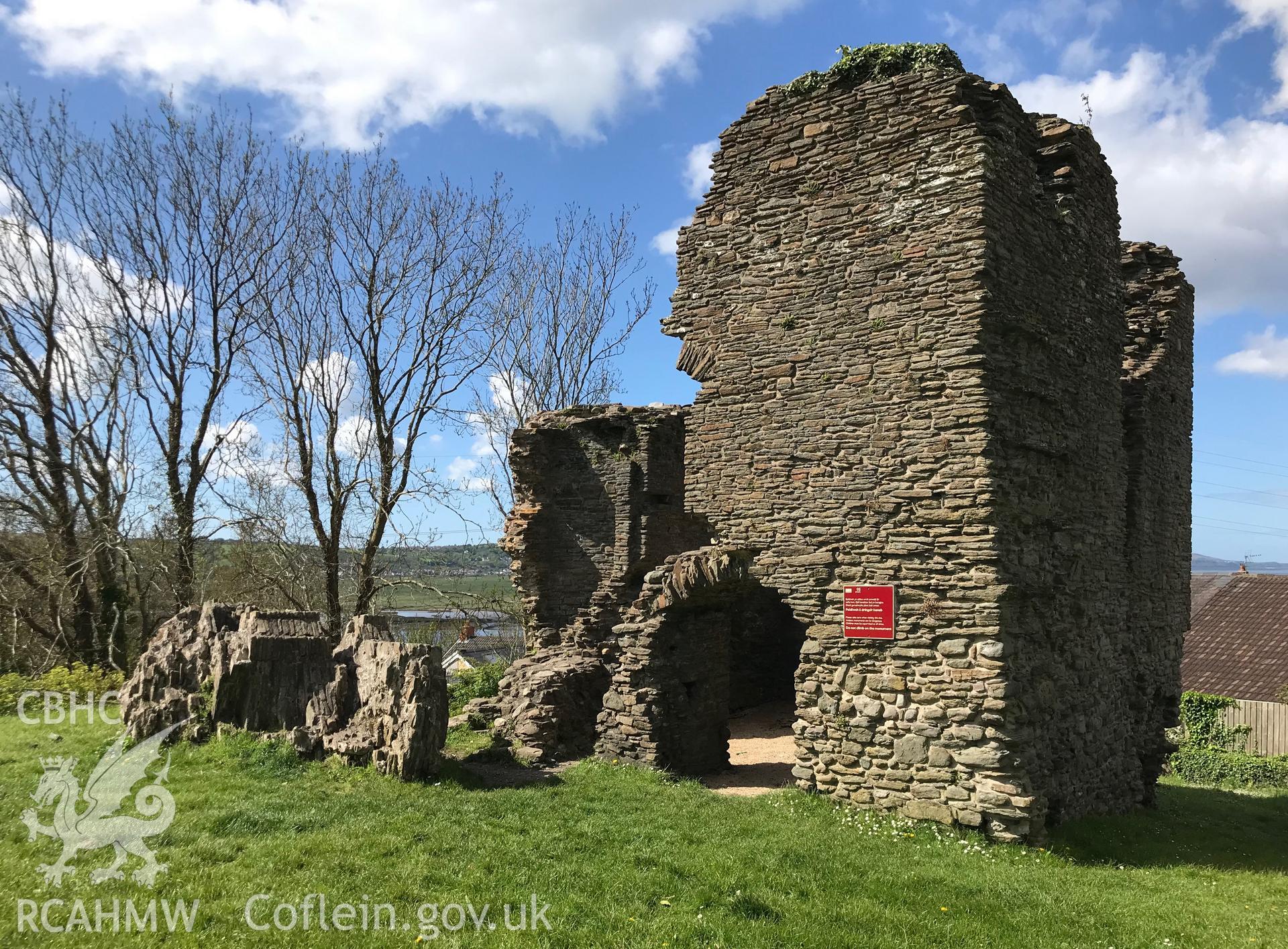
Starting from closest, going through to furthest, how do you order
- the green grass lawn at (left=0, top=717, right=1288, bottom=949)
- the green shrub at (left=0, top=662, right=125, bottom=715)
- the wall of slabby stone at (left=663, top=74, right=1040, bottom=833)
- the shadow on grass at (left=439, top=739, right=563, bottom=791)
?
the green grass lawn at (left=0, top=717, right=1288, bottom=949) → the wall of slabby stone at (left=663, top=74, right=1040, bottom=833) → the shadow on grass at (left=439, top=739, right=563, bottom=791) → the green shrub at (left=0, top=662, right=125, bottom=715)

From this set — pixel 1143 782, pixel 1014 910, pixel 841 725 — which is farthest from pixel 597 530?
pixel 1014 910

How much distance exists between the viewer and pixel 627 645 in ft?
35.5

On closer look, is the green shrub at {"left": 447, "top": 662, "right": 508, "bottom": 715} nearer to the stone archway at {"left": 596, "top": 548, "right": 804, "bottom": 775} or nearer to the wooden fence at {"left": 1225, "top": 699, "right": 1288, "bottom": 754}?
the stone archway at {"left": 596, "top": 548, "right": 804, "bottom": 775}

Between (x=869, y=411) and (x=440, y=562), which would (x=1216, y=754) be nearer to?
(x=869, y=411)

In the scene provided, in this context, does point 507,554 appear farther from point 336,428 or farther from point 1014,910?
point 1014,910

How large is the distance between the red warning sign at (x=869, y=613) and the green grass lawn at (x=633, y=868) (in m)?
1.86

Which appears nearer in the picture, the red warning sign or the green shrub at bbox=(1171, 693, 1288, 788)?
the red warning sign

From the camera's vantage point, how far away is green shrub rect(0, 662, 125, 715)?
1353cm

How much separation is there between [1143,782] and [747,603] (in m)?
9.11

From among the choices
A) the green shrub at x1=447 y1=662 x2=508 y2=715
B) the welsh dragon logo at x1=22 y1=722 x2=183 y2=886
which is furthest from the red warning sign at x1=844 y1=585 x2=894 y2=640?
the green shrub at x1=447 y1=662 x2=508 y2=715

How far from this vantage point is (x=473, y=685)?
18297 millimetres

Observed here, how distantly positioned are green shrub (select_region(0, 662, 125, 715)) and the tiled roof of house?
23.4 metres

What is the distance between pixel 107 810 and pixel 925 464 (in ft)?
27.6

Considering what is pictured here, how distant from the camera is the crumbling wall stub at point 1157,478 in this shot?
11.1m
